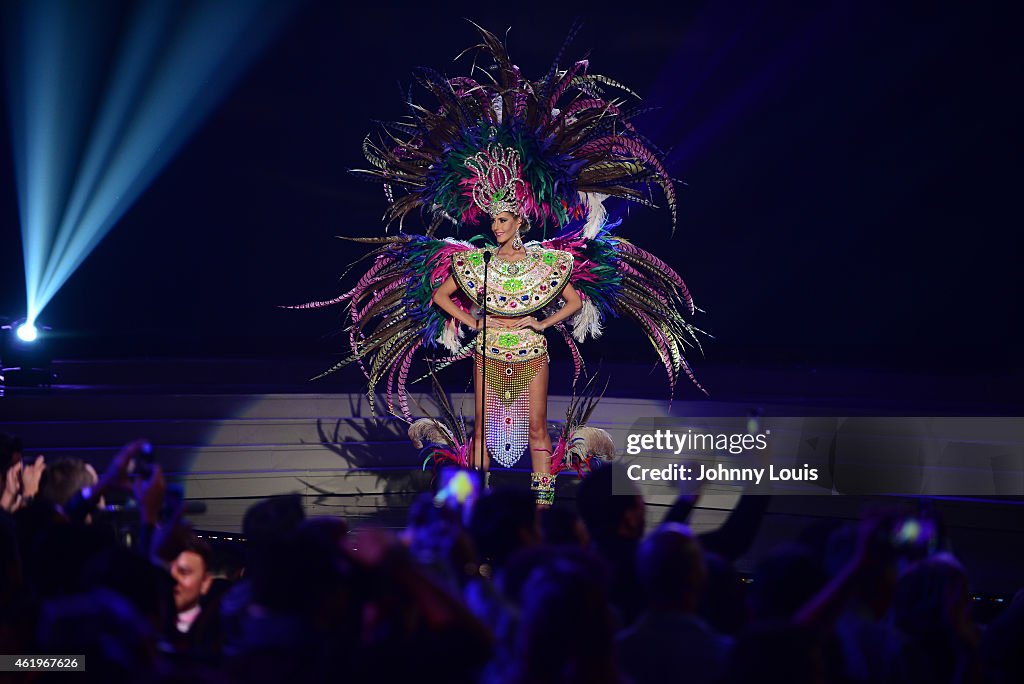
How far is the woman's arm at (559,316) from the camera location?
6.24 metres

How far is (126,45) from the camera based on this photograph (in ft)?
31.2

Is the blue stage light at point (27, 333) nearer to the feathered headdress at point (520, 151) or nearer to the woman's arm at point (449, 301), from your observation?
the feathered headdress at point (520, 151)

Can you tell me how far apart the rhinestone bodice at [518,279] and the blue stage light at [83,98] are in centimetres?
461

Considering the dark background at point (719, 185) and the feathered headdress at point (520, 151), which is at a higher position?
the dark background at point (719, 185)

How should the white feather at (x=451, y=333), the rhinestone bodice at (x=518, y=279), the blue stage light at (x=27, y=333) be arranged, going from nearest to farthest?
the rhinestone bodice at (x=518, y=279) → the white feather at (x=451, y=333) → the blue stage light at (x=27, y=333)

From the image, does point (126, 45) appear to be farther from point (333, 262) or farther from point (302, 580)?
point (302, 580)

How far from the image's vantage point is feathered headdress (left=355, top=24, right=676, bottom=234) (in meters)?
6.25

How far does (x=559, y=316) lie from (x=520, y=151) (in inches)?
38.8

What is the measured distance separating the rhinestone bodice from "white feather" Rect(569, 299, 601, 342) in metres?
0.30

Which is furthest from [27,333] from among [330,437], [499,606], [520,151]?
[499,606]

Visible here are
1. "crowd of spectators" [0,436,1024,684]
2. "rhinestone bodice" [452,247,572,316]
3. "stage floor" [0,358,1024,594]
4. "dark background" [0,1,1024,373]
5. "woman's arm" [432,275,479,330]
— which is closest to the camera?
"crowd of spectators" [0,436,1024,684]

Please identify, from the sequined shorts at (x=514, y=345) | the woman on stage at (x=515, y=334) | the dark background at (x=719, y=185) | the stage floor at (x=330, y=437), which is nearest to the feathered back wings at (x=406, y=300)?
the woman on stage at (x=515, y=334)

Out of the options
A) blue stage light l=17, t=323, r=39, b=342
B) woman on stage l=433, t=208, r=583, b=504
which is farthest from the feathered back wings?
blue stage light l=17, t=323, r=39, b=342

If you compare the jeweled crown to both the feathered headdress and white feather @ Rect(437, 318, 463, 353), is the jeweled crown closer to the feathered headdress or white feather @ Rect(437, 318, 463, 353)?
the feathered headdress
